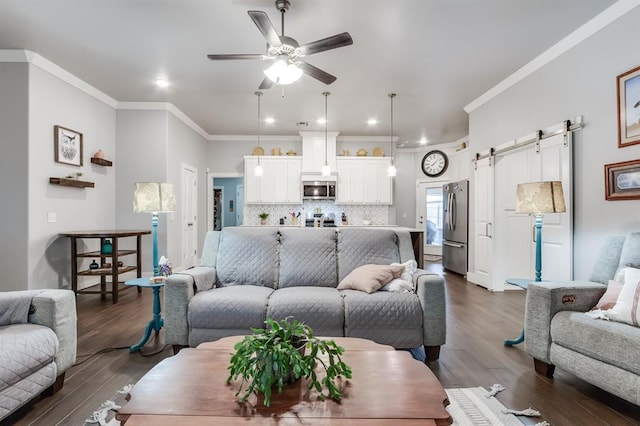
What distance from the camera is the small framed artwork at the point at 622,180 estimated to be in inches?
107

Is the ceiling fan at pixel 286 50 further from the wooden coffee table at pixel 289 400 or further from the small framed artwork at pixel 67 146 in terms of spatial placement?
the small framed artwork at pixel 67 146

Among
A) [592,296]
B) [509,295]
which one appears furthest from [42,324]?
[509,295]

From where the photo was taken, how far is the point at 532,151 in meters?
4.27

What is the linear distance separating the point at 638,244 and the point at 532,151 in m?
2.31

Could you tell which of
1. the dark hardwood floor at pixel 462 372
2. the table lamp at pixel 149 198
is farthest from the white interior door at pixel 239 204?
the table lamp at pixel 149 198

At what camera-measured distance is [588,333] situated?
198 centimetres

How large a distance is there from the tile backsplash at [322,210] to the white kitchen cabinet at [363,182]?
0.99 ft

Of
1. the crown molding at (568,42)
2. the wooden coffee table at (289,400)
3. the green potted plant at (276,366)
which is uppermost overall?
the crown molding at (568,42)

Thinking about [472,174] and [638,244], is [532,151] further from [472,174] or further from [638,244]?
[638,244]

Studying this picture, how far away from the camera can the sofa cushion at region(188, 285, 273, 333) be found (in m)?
2.44

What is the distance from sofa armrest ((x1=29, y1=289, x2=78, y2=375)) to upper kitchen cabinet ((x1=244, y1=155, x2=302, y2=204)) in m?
5.18

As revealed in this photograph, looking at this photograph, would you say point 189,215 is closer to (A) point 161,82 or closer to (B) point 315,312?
(A) point 161,82

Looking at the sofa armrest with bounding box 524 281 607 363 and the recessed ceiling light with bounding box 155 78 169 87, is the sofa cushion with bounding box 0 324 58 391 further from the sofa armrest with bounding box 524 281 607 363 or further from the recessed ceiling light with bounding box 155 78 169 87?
the recessed ceiling light with bounding box 155 78 169 87

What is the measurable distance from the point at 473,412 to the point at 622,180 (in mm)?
2403
